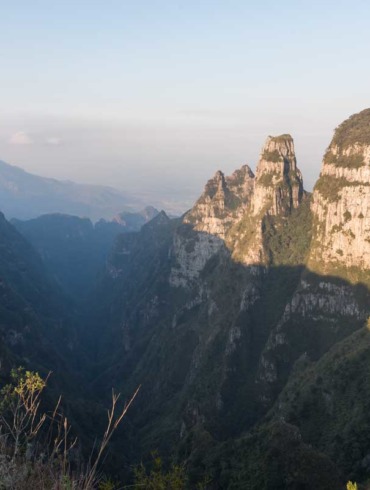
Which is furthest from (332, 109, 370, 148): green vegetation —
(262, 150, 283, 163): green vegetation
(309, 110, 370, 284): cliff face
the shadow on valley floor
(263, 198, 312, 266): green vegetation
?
the shadow on valley floor

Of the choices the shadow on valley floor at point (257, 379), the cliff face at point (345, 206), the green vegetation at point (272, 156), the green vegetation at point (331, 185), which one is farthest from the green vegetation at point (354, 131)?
the shadow on valley floor at point (257, 379)

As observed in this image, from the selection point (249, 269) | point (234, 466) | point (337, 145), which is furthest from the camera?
point (249, 269)

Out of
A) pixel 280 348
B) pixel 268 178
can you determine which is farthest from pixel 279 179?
pixel 280 348

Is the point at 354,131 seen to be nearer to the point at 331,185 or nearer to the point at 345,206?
the point at 331,185

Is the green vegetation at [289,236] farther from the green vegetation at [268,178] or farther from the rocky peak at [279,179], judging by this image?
the green vegetation at [268,178]

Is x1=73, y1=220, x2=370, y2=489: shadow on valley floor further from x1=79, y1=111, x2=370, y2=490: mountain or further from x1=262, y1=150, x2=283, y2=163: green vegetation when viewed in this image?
x1=262, y1=150, x2=283, y2=163: green vegetation

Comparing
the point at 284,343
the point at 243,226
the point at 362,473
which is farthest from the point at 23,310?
the point at 362,473

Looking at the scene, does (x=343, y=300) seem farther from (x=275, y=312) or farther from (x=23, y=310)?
(x=23, y=310)
